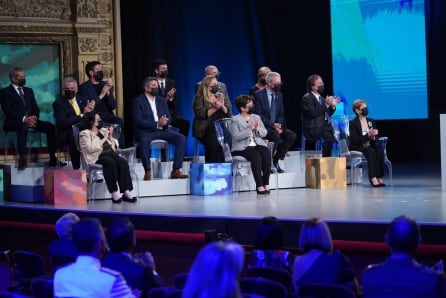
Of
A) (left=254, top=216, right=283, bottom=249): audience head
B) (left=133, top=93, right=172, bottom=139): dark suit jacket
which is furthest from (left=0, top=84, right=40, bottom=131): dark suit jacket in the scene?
(left=254, top=216, right=283, bottom=249): audience head

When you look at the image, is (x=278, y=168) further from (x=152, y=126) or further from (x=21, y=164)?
(x=21, y=164)

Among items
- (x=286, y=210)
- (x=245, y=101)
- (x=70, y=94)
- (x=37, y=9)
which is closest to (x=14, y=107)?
(x=70, y=94)

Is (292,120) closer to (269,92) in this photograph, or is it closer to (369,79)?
(369,79)

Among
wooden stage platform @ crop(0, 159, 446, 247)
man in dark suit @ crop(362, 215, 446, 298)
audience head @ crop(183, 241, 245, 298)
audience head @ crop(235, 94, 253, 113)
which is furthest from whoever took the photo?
audience head @ crop(235, 94, 253, 113)

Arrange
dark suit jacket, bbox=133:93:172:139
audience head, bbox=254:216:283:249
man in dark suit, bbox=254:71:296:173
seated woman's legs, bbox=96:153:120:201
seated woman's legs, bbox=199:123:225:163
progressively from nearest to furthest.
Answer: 1. audience head, bbox=254:216:283:249
2. seated woman's legs, bbox=96:153:120:201
3. dark suit jacket, bbox=133:93:172:139
4. seated woman's legs, bbox=199:123:225:163
5. man in dark suit, bbox=254:71:296:173

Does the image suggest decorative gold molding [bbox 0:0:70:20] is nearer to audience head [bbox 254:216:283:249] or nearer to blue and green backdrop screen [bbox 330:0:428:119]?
blue and green backdrop screen [bbox 330:0:428:119]

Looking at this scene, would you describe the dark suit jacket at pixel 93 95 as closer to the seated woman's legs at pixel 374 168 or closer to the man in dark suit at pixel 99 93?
the man in dark suit at pixel 99 93

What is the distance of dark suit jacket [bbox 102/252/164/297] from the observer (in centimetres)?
381

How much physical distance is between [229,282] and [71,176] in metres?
6.04

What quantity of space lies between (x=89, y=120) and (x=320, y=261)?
4.95 m

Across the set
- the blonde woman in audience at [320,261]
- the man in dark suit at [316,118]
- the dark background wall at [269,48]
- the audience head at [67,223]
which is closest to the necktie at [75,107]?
the man in dark suit at [316,118]

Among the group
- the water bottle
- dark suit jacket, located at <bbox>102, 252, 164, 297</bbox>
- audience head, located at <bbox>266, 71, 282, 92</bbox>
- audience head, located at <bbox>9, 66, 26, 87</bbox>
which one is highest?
audience head, located at <bbox>9, 66, 26, 87</bbox>

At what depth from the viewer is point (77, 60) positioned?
11.3m

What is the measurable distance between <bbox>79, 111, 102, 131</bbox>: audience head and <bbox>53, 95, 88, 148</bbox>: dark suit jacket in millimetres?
301
